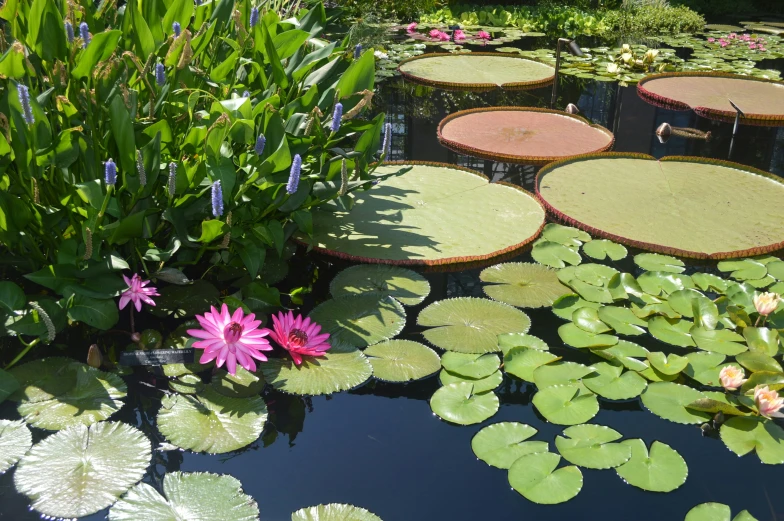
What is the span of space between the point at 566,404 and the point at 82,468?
3.97 ft

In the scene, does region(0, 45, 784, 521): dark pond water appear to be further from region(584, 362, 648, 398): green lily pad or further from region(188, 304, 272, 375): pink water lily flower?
region(188, 304, 272, 375): pink water lily flower

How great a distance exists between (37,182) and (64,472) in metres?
0.78

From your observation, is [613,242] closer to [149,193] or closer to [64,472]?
[149,193]

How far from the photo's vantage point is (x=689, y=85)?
5.24 m

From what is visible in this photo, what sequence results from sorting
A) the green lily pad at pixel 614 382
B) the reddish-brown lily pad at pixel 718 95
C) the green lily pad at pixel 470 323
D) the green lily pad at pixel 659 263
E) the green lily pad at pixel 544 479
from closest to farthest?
the green lily pad at pixel 544 479, the green lily pad at pixel 614 382, the green lily pad at pixel 470 323, the green lily pad at pixel 659 263, the reddish-brown lily pad at pixel 718 95

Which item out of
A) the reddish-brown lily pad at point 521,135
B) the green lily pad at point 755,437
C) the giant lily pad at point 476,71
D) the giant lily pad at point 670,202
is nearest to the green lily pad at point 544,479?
the green lily pad at point 755,437

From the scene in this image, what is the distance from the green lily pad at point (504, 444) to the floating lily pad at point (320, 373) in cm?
39

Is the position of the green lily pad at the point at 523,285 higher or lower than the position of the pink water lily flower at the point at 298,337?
lower

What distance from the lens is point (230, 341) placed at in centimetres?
184

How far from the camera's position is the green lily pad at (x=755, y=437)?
5.68 ft

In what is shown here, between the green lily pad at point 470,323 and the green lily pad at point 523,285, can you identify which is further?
the green lily pad at point 523,285

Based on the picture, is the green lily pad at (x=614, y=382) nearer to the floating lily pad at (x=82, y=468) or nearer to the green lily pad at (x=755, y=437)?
the green lily pad at (x=755, y=437)

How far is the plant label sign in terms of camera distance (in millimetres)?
1941

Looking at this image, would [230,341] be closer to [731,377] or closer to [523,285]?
[523,285]
